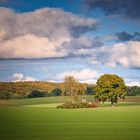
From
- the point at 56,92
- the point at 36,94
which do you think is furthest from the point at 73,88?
the point at 56,92

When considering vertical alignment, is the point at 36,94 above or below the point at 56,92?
below

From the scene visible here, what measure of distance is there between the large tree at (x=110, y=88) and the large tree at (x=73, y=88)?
7.09m

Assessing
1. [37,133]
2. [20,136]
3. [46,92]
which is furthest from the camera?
[46,92]

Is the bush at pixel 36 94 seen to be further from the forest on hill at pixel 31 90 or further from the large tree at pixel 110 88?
the large tree at pixel 110 88

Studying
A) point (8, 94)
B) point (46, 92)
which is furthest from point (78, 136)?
point (46, 92)

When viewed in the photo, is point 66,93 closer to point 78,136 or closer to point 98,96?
point 98,96

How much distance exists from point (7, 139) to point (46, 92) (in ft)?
501

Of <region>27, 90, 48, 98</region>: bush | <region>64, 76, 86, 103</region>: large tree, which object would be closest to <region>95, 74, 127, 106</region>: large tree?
<region>64, 76, 86, 103</region>: large tree

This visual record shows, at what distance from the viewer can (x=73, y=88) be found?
385ft

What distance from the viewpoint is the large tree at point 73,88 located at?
11738cm

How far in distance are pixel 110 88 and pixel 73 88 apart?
11557 mm

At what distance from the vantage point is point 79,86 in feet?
387

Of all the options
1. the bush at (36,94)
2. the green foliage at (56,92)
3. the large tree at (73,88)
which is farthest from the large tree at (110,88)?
the green foliage at (56,92)

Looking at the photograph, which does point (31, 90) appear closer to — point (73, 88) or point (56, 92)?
point (56, 92)
